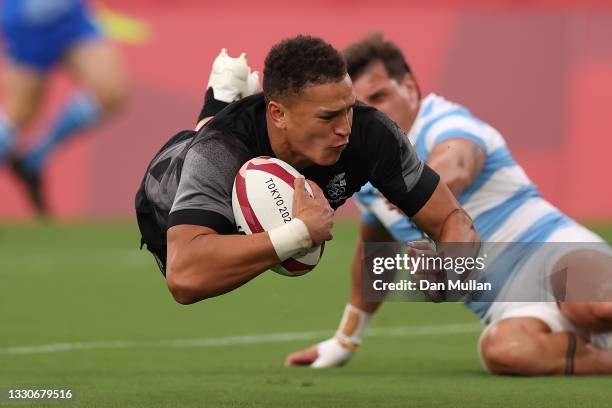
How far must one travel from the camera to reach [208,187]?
531 centimetres

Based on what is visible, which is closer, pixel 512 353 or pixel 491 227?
pixel 512 353

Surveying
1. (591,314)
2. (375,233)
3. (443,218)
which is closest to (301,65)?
(443,218)

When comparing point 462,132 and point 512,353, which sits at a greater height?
point 462,132

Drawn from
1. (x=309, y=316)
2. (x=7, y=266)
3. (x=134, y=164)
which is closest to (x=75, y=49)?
(x=134, y=164)

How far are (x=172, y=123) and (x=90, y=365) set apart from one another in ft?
28.7

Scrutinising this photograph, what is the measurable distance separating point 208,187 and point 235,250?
33 centimetres

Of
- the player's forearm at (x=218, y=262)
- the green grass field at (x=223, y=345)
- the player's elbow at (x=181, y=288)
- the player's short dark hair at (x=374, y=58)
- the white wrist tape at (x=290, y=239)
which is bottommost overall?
the green grass field at (x=223, y=345)

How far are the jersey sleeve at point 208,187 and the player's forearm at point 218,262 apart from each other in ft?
0.33

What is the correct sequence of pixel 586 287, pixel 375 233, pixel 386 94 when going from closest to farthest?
pixel 586 287, pixel 386 94, pixel 375 233

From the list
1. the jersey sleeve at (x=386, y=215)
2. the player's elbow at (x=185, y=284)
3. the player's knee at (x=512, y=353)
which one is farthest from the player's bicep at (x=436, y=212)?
the jersey sleeve at (x=386, y=215)

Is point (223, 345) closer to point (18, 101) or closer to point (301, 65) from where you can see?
point (301, 65)

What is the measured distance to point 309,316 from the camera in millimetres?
9312

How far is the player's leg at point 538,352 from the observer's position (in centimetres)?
653

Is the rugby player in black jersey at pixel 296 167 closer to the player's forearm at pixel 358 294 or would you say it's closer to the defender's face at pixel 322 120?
the defender's face at pixel 322 120
